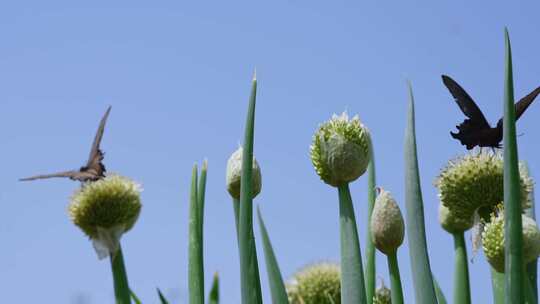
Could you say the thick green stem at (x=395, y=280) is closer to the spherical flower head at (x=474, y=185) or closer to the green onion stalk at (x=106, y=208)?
the spherical flower head at (x=474, y=185)

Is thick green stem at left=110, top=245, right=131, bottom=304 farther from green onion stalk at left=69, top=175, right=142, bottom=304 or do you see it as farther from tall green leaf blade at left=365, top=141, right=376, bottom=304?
tall green leaf blade at left=365, top=141, right=376, bottom=304

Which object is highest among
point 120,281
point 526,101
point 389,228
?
point 526,101

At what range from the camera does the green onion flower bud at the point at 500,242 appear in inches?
59.1

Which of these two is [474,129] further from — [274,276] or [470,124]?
[274,276]

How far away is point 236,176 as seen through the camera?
1.74 meters

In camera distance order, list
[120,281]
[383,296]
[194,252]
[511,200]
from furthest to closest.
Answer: [383,296] → [194,252] → [120,281] → [511,200]

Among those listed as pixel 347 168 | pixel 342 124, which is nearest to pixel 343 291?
pixel 347 168

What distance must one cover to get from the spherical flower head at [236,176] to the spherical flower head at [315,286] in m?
0.37

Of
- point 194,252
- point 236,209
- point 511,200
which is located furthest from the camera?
point 236,209

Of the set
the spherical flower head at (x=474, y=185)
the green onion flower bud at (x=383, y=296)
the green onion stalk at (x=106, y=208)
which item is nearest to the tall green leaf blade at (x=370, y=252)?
the green onion flower bud at (x=383, y=296)

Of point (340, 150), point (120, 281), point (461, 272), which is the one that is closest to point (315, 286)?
point (461, 272)

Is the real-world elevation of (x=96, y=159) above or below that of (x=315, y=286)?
above

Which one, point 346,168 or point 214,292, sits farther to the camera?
point 214,292

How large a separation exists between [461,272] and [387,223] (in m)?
0.66
